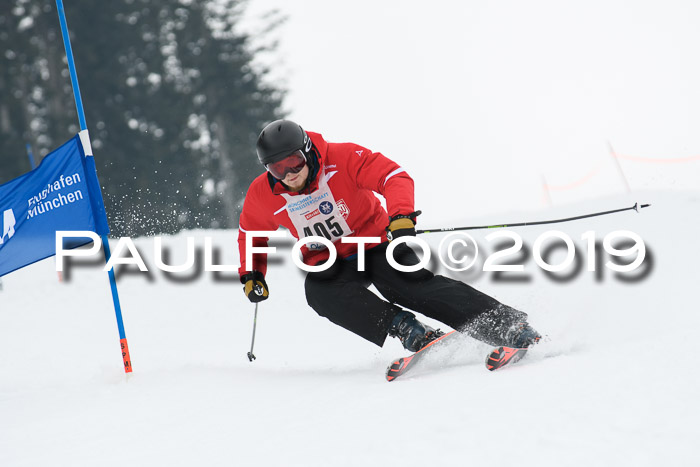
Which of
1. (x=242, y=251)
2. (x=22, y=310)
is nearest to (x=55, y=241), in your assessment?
(x=242, y=251)

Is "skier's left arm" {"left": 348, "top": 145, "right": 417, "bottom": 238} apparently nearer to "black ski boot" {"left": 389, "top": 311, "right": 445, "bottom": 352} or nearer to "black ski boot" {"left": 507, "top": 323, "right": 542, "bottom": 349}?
"black ski boot" {"left": 389, "top": 311, "right": 445, "bottom": 352}

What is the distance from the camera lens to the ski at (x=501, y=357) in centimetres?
296

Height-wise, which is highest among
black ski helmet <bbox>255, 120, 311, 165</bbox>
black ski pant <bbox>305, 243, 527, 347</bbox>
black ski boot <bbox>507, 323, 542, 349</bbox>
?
black ski helmet <bbox>255, 120, 311, 165</bbox>

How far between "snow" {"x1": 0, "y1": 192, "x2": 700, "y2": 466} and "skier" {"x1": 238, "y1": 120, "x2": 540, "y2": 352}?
25cm

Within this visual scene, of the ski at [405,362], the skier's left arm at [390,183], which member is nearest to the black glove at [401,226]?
the skier's left arm at [390,183]

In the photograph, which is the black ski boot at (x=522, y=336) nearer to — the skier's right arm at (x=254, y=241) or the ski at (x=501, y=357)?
the ski at (x=501, y=357)

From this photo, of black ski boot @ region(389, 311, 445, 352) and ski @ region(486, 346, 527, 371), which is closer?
ski @ region(486, 346, 527, 371)

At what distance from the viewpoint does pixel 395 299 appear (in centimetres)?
381

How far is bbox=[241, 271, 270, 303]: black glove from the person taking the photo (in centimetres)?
411

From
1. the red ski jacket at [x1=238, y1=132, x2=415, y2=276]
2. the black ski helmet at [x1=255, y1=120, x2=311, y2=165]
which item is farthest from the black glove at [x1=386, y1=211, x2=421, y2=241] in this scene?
the black ski helmet at [x1=255, y1=120, x2=311, y2=165]

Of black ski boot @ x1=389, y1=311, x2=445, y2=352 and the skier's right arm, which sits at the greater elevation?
the skier's right arm

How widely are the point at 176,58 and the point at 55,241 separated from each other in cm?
1956

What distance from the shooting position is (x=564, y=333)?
3.75 m

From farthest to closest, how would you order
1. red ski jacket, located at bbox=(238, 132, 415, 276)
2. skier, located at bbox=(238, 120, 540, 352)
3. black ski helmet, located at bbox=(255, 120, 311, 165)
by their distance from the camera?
red ski jacket, located at bbox=(238, 132, 415, 276) < black ski helmet, located at bbox=(255, 120, 311, 165) < skier, located at bbox=(238, 120, 540, 352)
